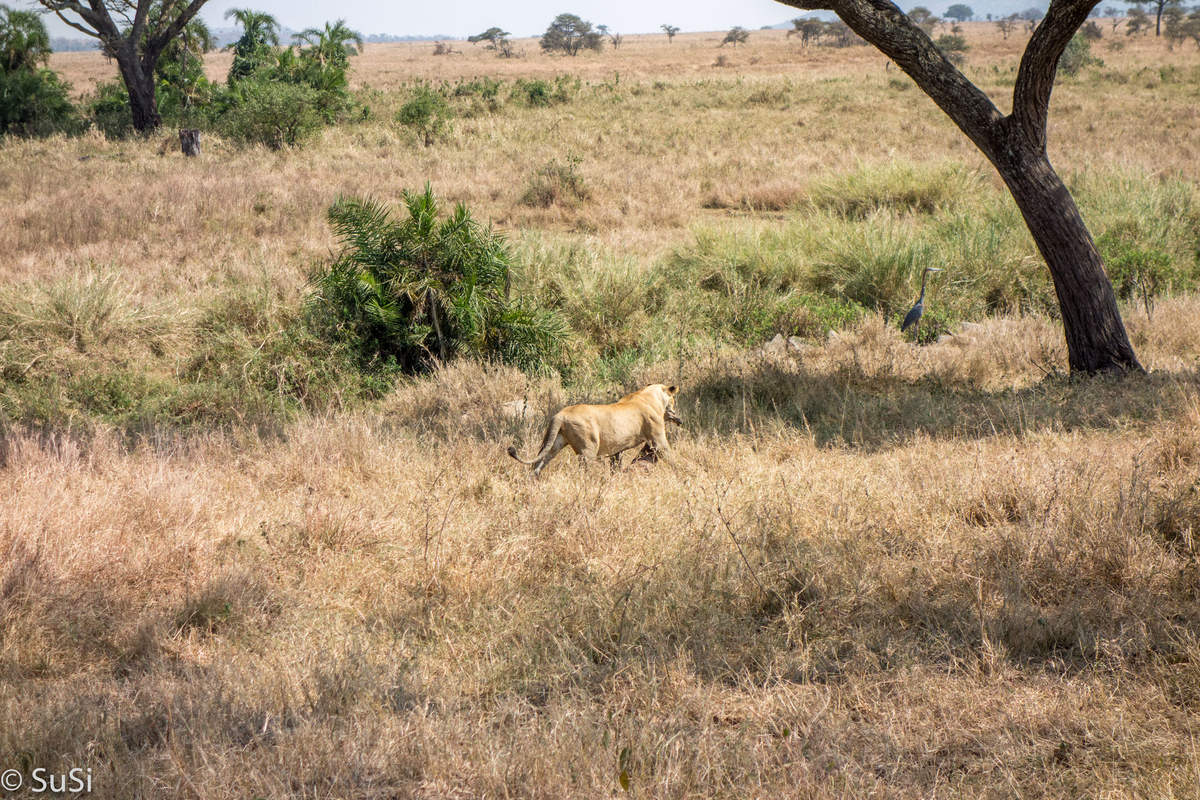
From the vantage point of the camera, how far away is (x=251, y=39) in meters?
34.1

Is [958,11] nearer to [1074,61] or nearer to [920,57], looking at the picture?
[1074,61]

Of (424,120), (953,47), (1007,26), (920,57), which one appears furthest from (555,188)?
(1007,26)

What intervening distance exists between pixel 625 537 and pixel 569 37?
6632 cm

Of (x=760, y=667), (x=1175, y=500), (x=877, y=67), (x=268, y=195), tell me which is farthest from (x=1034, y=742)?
(x=877, y=67)

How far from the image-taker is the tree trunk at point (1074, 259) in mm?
6000

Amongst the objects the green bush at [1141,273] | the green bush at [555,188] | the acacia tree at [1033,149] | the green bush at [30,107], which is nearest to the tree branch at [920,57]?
the acacia tree at [1033,149]

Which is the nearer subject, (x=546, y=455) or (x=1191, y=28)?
(x=546, y=455)

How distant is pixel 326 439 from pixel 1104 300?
5836 mm

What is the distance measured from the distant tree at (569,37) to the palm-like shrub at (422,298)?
57362 millimetres

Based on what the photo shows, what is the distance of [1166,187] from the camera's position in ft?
37.6

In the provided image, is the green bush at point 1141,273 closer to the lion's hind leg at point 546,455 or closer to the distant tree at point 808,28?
the lion's hind leg at point 546,455

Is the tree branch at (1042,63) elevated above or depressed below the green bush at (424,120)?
below

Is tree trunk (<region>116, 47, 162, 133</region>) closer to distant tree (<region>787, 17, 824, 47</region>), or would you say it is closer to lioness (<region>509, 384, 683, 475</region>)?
lioness (<region>509, 384, 683, 475</region>)

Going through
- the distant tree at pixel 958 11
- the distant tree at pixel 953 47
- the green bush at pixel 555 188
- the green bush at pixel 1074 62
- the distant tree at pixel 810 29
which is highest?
the distant tree at pixel 958 11
